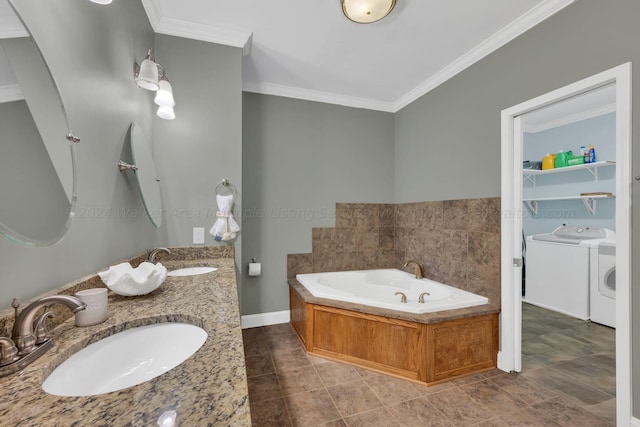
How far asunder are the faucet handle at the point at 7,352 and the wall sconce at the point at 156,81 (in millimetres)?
1308

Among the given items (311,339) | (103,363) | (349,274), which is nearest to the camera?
(103,363)

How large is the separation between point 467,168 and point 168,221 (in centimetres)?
259

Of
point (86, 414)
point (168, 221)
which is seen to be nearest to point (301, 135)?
point (168, 221)

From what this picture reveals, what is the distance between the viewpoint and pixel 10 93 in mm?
658

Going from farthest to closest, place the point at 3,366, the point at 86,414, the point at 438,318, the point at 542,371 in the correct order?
the point at 542,371, the point at 438,318, the point at 3,366, the point at 86,414

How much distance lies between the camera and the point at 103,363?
76 cm

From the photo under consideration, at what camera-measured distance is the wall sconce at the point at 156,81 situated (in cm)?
141

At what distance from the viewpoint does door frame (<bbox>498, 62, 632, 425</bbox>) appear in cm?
139

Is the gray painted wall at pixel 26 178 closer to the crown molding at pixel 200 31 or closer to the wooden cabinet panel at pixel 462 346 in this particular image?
the crown molding at pixel 200 31

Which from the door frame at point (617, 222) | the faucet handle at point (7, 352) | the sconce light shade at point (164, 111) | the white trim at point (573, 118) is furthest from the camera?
the white trim at point (573, 118)

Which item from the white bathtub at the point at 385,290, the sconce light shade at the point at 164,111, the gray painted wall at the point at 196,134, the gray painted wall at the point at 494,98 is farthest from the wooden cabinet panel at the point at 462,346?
the sconce light shade at the point at 164,111

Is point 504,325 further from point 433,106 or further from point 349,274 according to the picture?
point 433,106

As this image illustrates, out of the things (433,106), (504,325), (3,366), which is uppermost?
(433,106)

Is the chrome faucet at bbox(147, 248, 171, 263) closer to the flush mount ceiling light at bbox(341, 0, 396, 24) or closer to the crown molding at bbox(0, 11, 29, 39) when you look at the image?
the crown molding at bbox(0, 11, 29, 39)
